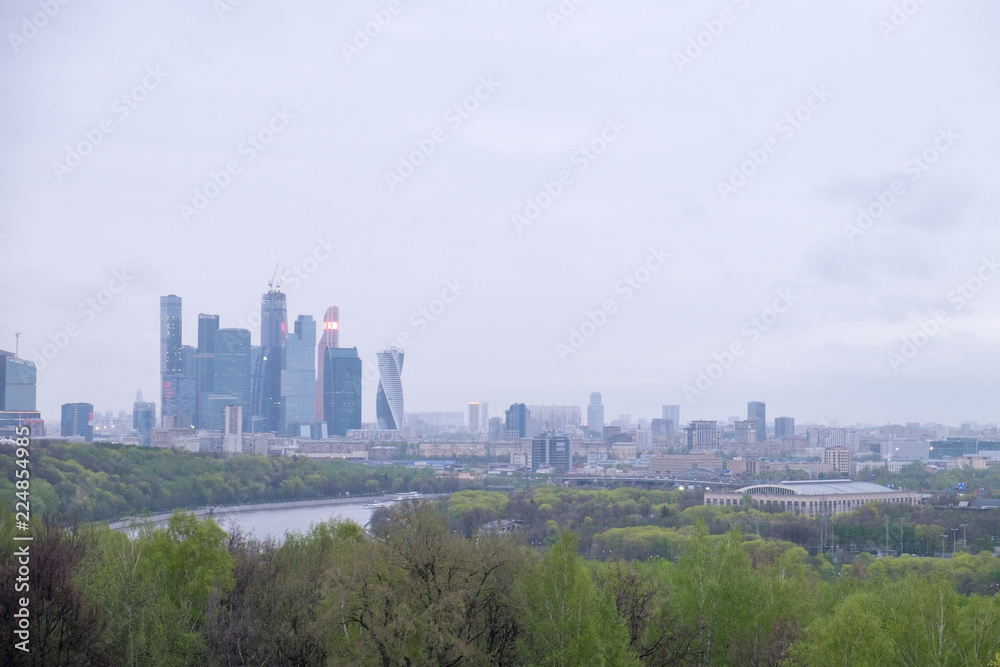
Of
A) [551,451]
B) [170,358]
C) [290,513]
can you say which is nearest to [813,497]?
[290,513]

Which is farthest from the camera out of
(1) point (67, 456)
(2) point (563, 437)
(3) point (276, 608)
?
(2) point (563, 437)

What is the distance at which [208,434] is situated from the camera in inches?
4461

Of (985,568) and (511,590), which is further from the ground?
(511,590)

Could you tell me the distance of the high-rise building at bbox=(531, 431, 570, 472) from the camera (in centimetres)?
9319

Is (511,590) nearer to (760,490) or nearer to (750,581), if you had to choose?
(750,581)

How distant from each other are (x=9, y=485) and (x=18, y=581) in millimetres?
16888

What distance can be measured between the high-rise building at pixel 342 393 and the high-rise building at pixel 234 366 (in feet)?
31.5

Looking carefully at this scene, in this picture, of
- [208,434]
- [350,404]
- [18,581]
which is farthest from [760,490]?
[350,404]

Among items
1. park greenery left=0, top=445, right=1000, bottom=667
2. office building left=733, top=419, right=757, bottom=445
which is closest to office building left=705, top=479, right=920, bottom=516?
park greenery left=0, top=445, right=1000, bottom=667

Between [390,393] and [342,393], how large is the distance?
8.64 metres

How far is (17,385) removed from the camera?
26.5 meters

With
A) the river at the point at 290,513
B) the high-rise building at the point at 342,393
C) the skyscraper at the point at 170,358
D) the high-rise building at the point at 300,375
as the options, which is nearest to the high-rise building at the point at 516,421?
the high-rise building at the point at 342,393

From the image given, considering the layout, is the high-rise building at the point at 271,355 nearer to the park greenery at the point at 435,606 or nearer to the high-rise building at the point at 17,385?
the high-rise building at the point at 17,385

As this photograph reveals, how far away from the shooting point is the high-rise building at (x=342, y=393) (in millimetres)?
138000
